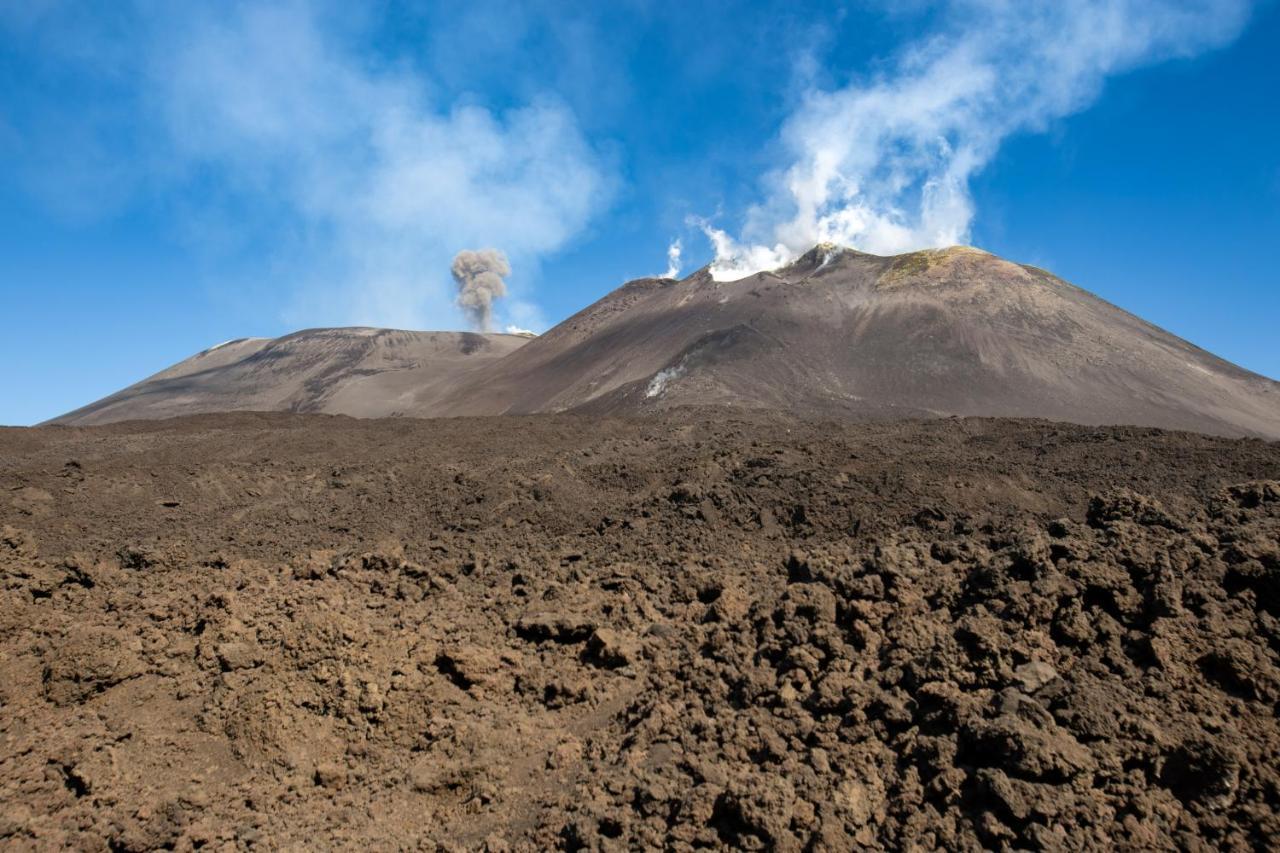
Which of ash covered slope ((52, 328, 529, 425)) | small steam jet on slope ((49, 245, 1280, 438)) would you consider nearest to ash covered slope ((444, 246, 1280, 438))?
small steam jet on slope ((49, 245, 1280, 438))

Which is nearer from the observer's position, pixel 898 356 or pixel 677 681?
pixel 677 681

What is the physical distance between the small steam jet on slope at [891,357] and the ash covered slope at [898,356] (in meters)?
A: 0.11

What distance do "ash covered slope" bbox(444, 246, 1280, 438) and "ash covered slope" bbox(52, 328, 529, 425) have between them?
13.2m

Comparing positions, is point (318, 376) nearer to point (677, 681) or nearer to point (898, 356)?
point (898, 356)

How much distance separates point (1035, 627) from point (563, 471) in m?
9.92

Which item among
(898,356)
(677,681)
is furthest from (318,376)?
(677,681)

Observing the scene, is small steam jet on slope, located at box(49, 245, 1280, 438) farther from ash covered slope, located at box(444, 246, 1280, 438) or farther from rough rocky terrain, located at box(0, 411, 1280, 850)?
rough rocky terrain, located at box(0, 411, 1280, 850)

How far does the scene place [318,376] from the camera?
2854 inches

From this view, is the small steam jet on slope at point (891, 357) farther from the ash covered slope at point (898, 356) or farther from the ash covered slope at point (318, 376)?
the ash covered slope at point (318, 376)

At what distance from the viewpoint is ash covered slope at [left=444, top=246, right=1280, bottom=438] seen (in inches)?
1302

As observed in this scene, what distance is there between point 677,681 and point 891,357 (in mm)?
34501

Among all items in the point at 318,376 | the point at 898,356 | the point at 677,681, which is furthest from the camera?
the point at 318,376

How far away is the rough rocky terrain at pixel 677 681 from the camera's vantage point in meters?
4.50

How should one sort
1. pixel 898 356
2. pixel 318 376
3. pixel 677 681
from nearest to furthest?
pixel 677 681 < pixel 898 356 < pixel 318 376
